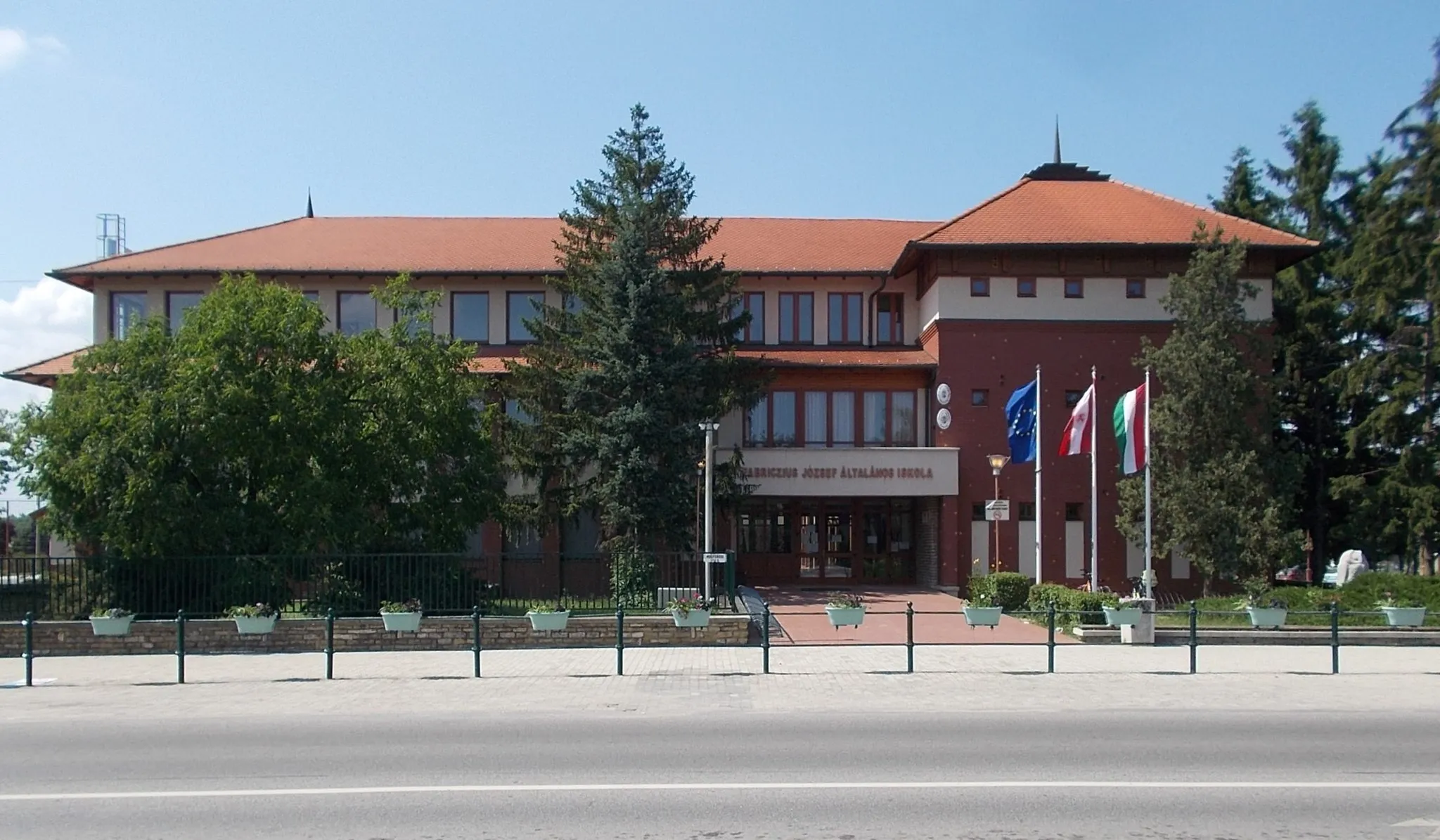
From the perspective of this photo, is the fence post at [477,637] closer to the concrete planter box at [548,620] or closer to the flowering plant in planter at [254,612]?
the concrete planter box at [548,620]

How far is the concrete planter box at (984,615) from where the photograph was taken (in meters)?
21.0

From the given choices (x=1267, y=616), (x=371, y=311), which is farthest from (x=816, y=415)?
(x=1267, y=616)

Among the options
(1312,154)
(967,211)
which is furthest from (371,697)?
(1312,154)

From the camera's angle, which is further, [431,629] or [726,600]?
[726,600]

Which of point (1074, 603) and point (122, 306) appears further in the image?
point (122, 306)

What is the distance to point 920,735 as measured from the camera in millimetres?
12375

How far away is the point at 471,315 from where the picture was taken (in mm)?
36312

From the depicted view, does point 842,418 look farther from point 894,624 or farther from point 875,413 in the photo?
point 894,624

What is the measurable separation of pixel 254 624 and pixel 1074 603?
596 inches

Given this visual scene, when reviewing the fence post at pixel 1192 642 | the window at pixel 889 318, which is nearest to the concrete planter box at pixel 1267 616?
the fence post at pixel 1192 642

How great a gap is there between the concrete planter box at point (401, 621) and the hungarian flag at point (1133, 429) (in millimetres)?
14331

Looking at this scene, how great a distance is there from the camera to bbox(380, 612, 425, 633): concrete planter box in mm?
20531

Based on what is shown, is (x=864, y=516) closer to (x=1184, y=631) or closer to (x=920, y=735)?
(x=1184, y=631)

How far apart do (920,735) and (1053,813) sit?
3.54 m
